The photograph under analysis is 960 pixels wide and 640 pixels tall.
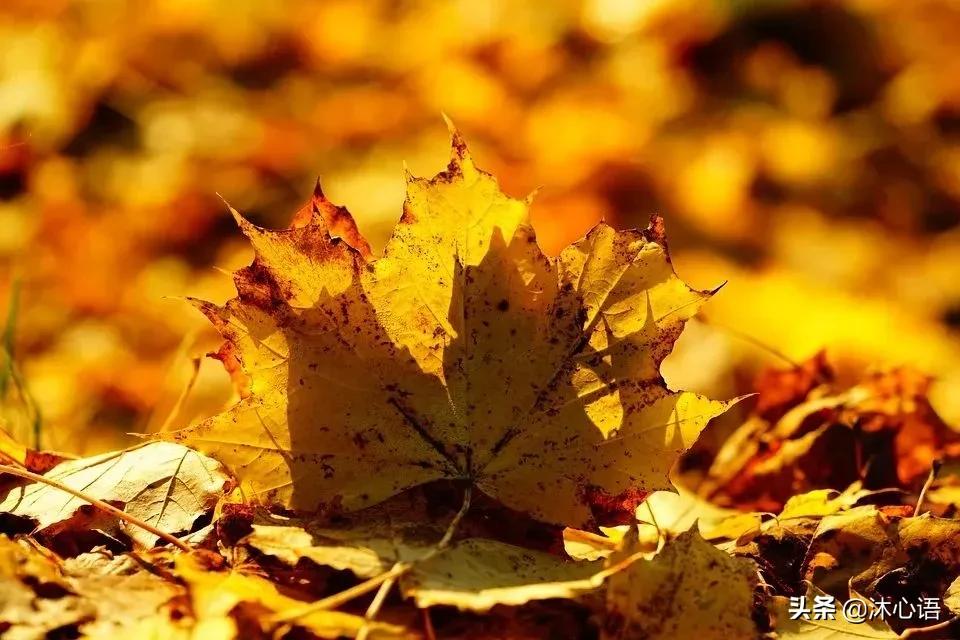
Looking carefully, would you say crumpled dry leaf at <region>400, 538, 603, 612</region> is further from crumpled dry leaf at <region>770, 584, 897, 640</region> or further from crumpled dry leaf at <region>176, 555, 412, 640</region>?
crumpled dry leaf at <region>770, 584, 897, 640</region>

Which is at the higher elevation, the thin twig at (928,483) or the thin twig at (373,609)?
the thin twig at (373,609)

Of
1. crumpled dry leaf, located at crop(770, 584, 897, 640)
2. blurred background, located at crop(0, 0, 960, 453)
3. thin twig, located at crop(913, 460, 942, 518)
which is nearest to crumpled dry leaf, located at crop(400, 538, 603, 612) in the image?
crumpled dry leaf, located at crop(770, 584, 897, 640)

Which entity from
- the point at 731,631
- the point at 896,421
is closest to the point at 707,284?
the point at 896,421

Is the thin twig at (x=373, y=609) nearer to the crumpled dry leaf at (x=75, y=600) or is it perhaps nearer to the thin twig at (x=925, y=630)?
the crumpled dry leaf at (x=75, y=600)

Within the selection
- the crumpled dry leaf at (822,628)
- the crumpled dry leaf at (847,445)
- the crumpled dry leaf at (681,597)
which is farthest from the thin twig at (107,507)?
the crumpled dry leaf at (847,445)

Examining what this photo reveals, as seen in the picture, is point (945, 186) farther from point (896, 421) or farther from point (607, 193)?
point (896, 421)

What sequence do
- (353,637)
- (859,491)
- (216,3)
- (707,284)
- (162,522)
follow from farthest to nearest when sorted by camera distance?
(216,3)
(707,284)
(859,491)
(162,522)
(353,637)

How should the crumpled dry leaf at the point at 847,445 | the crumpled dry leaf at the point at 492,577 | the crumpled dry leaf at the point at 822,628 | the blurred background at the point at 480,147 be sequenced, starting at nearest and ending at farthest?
the crumpled dry leaf at the point at 492,577, the crumpled dry leaf at the point at 822,628, the crumpled dry leaf at the point at 847,445, the blurred background at the point at 480,147

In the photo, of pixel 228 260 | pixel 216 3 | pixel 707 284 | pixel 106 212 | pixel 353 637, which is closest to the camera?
pixel 353 637
